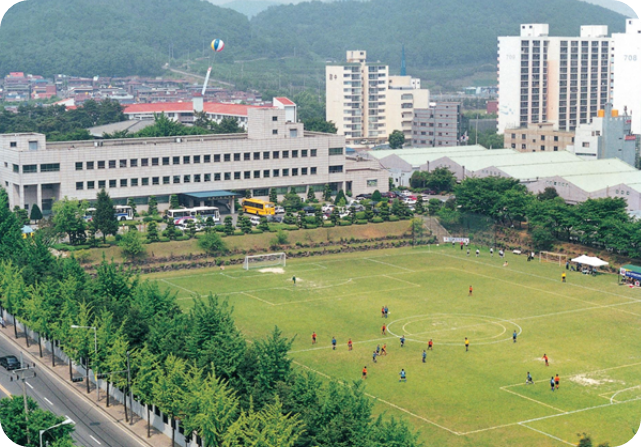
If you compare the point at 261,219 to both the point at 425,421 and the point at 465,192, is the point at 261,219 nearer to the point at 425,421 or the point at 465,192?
the point at 465,192

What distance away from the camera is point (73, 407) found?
50.5 metres

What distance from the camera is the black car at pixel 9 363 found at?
55.8 m

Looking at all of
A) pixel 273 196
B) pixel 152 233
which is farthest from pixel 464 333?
pixel 273 196

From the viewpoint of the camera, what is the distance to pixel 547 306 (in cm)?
7144

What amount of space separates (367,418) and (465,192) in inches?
2422

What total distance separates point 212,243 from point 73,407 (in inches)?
1501

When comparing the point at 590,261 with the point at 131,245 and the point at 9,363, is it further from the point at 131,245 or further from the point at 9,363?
the point at 9,363

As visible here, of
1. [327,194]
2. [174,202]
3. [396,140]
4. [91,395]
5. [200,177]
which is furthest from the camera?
[396,140]

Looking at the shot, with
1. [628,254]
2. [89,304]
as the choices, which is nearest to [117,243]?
[89,304]

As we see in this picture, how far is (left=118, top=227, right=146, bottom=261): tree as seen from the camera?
277ft

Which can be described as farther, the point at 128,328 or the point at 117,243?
the point at 117,243

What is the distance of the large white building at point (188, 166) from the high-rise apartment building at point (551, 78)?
212 ft

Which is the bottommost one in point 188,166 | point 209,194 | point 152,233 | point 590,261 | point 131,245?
point 590,261

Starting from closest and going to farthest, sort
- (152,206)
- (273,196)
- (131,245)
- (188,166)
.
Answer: (131,245) → (152,206) → (188,166) → (273,196)
